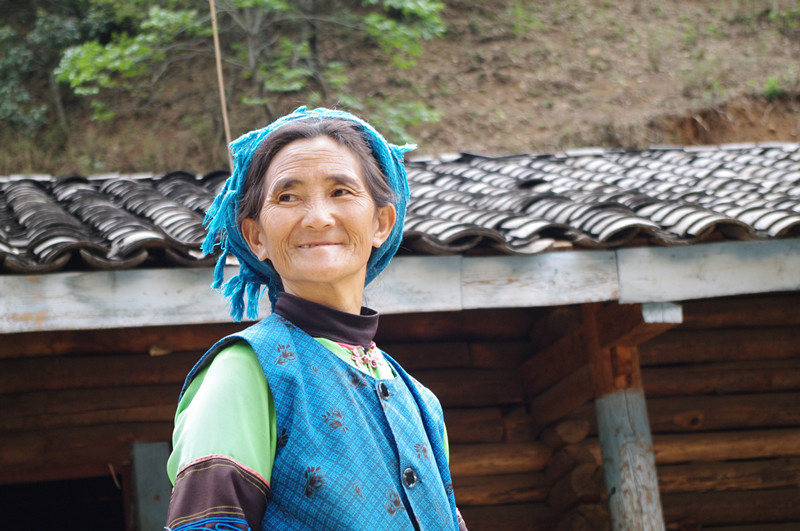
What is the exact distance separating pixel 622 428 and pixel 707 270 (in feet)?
2.97

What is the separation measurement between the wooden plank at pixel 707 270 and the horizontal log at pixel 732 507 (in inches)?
73.0

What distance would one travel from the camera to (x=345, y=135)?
1391mm

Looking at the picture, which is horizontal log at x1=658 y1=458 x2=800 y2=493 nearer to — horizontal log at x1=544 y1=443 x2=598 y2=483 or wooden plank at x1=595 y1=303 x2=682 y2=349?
horizontal log at x1=544 y1=443 x2=598 y2=483

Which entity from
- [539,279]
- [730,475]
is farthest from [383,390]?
[730,475]

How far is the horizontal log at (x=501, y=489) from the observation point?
4500 mm

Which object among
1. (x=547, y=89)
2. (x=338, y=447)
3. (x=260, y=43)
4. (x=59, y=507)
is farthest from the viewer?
(x=547, y=89)

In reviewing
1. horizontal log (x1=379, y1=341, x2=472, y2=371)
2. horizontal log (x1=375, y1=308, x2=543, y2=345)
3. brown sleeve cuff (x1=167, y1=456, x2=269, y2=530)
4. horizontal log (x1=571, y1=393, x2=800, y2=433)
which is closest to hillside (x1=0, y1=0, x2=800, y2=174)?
horizontal log (x1=571, y1=393, x2=800, y2=433)

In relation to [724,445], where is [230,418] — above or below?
above

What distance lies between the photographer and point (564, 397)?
4.21 meters

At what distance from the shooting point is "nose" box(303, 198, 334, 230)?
1296mm

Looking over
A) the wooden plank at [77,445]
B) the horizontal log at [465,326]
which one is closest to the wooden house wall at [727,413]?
the horizontal log at [465,326]

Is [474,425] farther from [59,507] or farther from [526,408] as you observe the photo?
[59,507]

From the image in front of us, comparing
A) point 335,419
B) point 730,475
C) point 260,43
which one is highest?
point 260,43

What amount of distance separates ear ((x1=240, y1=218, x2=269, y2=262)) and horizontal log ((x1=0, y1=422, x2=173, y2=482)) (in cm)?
300
